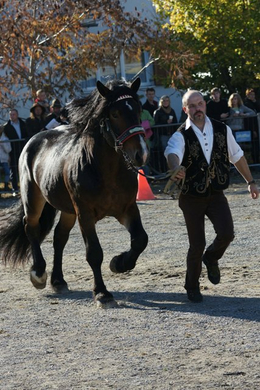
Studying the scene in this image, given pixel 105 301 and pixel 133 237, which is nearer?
pixel 105 301

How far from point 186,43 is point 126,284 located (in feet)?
49.0

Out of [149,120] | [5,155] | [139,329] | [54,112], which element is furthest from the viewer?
[149,120]

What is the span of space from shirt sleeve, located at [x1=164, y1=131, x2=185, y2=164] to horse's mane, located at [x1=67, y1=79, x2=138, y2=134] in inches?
23.4

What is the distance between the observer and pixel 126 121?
7.29 meters

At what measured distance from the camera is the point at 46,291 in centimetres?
873

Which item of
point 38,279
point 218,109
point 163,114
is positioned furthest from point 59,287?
point 218,109

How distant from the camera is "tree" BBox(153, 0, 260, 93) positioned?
71.8 ft

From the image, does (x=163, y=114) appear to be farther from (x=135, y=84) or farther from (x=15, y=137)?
(x=135, y=84)

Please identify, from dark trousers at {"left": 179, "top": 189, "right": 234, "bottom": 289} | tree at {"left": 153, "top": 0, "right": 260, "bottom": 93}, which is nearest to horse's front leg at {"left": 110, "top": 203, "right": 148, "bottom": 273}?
dark trousers at {"left": 179, "top": 189, "right": 234, "bottom": 289}

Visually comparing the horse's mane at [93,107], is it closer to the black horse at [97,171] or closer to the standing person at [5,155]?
the black horse at [97,171]

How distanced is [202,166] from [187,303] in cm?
124

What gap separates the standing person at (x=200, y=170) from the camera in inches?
281

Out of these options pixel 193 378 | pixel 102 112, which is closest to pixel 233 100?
pixel 102 112

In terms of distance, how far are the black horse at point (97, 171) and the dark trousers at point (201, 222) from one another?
22.2 inches
